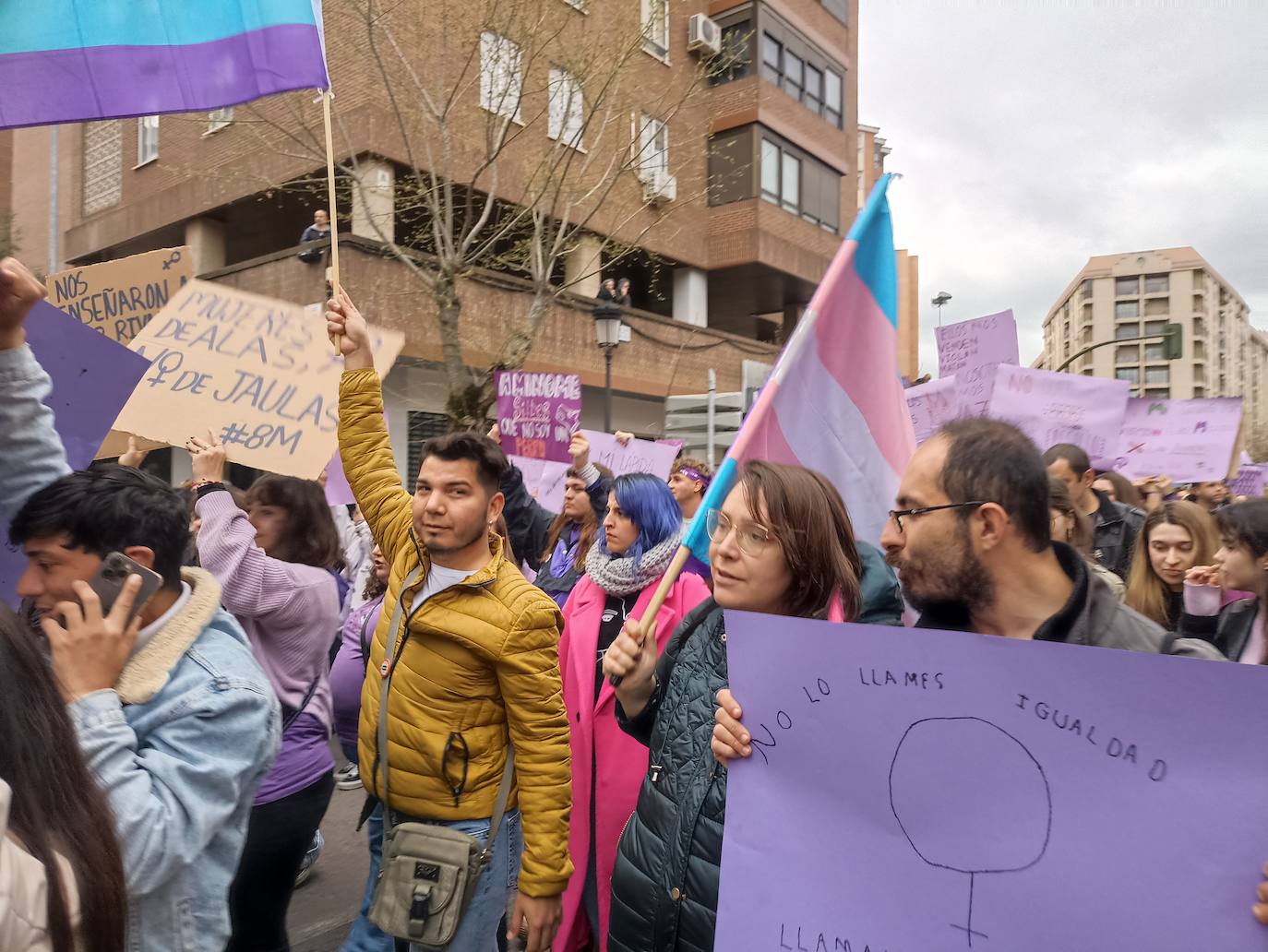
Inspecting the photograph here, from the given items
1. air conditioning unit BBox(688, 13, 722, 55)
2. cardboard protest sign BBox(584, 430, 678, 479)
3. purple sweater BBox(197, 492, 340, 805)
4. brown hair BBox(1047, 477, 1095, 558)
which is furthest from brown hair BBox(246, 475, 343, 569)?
air conditioning unit BBox(688, 13, 722, 55)

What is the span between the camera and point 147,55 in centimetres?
225

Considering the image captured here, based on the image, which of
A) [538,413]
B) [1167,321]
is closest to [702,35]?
[538,413]

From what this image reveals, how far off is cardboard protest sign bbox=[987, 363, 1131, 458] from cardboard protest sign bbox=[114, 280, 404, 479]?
450cm

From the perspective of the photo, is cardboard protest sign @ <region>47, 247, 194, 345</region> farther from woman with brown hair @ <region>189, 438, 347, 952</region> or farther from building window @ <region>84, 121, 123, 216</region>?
building window @ <region>84, 121, 123, 216</region>

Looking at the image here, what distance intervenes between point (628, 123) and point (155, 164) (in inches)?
352

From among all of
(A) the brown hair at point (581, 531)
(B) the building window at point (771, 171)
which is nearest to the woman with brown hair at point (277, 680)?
(A) the brown hair at point (581, 531)

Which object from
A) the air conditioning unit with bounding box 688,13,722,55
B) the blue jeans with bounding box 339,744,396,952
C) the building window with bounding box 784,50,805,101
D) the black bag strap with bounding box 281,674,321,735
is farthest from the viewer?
the building window with bounding box 784,50,805,101

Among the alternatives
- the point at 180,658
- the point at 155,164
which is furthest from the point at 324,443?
the point at 155,164

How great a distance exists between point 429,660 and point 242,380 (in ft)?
6.04

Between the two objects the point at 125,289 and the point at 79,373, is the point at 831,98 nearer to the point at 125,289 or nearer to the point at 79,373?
the point at 125,289

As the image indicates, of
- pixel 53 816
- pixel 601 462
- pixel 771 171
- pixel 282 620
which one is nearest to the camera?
pixel 53 816

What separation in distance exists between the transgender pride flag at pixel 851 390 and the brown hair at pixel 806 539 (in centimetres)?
16

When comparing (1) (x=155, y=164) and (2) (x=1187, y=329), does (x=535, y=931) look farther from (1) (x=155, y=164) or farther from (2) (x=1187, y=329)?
(2) (x=1187, y=329)

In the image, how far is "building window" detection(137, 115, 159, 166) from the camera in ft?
54.4
